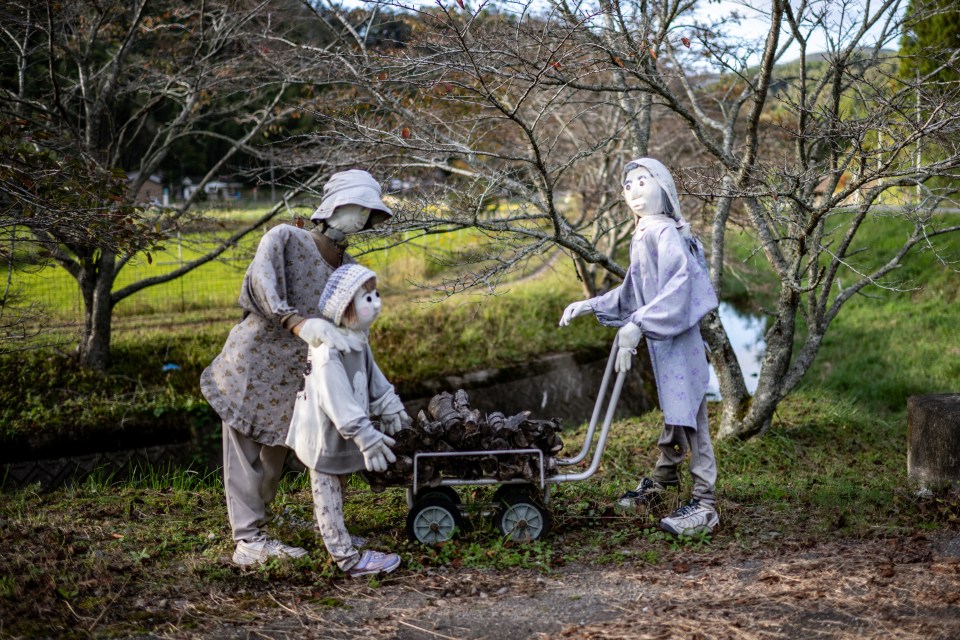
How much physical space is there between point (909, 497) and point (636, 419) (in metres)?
3.30

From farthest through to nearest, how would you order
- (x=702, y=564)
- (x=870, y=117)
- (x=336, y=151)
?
(x=336, y=151)
(x=870, y=117)
(x=702, y=564)

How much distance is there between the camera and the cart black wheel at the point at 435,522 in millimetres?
4375

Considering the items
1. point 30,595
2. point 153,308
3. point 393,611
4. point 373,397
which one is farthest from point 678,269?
point 153,308

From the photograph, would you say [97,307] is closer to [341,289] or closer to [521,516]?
[341,289]

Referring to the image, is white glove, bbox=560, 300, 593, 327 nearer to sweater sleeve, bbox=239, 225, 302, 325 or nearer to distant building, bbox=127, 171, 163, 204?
sweater sleeve, bbox=239, 225, 302, 325

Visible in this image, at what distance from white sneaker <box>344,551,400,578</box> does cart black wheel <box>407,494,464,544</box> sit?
10.1 inches

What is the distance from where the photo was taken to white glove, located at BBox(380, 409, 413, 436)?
4.24m

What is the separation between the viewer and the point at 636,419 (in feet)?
27.4

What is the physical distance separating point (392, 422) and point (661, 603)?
4.90ft

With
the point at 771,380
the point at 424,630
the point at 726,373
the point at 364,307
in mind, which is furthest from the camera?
the point at 726,373

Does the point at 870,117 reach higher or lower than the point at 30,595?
higher

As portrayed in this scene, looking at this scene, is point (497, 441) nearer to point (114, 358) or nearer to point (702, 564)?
point (702, 564)

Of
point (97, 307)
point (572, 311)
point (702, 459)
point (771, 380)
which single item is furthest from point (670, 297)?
point (97, 307)

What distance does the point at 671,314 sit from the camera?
4.41m
